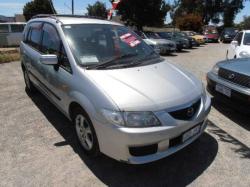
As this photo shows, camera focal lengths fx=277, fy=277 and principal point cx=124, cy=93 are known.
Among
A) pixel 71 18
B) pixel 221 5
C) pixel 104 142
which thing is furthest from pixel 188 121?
pixel 221 5

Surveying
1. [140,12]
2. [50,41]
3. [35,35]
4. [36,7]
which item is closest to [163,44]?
[35,35]

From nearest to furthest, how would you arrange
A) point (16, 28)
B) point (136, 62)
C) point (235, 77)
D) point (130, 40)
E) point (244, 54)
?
1. point (136, 62)
2. point (130, 40)
3. point (235, 77)
4. point (244, 54)
5. point (16, 28)

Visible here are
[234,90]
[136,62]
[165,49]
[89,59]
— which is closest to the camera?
[89,59]

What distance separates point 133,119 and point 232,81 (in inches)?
105

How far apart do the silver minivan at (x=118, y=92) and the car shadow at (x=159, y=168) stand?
247mm

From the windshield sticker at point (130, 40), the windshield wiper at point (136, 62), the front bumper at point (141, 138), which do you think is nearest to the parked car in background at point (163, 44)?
the windshield sticker at point (130, 40)

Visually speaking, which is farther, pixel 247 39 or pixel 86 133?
pixel 247 39

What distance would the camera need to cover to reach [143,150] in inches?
117

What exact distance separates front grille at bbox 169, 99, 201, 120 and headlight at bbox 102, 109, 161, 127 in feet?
0.81

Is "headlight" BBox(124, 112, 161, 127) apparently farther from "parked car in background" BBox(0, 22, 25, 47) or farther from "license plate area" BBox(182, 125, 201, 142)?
"parked car in background" BBox(0, 22, 25, 47)

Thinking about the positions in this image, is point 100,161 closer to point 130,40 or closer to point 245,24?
point 130,40

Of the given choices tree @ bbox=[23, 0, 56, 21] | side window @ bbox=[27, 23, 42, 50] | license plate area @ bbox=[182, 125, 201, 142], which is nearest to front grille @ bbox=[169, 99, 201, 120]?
license plate area @ bbox=[182, 125, 201, 142]

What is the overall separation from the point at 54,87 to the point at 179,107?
6.56 feet

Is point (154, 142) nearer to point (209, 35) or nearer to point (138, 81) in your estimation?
point (138, 81)
